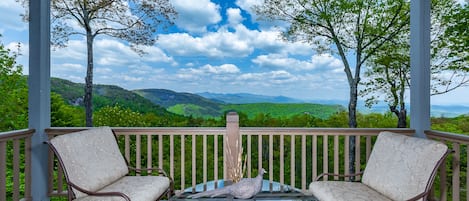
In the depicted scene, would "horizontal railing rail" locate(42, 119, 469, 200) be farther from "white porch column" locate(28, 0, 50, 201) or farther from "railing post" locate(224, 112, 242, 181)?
"white porch column" locate(28, 0, 50, 201)

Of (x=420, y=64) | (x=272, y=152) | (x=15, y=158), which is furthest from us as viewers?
(x=272, y=152)

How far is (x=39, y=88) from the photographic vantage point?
10.8ft

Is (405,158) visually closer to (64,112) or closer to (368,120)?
(368,120)

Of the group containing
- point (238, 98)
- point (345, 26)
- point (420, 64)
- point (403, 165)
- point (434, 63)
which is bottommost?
point (403, 165)

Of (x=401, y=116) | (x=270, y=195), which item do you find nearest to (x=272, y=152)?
(x=270, y=195)

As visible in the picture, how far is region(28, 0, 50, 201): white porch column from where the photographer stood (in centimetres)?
326

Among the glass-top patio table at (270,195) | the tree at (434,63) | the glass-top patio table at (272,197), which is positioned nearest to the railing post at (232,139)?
the glass-top patio table at (270,195)

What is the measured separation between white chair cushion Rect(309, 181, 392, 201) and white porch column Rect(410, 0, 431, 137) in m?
1.17

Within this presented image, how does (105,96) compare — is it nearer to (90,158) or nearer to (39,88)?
(39,88)

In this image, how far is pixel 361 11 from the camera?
4.54 metres

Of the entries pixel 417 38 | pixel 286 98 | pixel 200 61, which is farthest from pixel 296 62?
pixel 417 38

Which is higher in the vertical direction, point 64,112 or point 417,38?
point 417,38

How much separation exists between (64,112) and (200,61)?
2.19 meters

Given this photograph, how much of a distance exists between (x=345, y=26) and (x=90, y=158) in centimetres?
378
